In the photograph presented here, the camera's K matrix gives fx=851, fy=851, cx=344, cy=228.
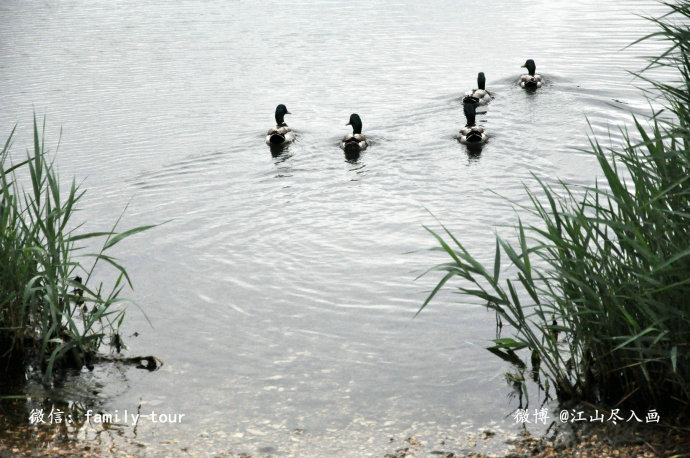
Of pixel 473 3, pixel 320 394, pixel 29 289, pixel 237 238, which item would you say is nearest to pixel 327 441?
pixel 320 394

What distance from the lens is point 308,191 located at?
1098 cm

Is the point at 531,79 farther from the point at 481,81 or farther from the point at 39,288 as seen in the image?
the point at 39,288

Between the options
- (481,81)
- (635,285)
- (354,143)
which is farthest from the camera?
(481,81)

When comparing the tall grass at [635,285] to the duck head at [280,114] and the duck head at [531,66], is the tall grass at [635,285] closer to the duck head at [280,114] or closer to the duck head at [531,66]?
the duck head at [280,114]

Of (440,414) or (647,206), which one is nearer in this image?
(647,206)

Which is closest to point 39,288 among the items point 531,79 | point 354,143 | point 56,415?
point 56,415

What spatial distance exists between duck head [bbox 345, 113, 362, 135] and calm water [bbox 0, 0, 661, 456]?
1.04 feet

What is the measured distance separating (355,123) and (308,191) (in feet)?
7.99

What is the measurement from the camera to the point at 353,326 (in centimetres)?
714

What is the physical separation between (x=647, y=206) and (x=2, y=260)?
4.02 metres

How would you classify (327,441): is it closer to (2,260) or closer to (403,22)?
(2,260)

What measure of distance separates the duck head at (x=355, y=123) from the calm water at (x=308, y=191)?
0.32 meters

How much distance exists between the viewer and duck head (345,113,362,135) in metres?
13.0

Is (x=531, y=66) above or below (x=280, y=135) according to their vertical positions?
above
